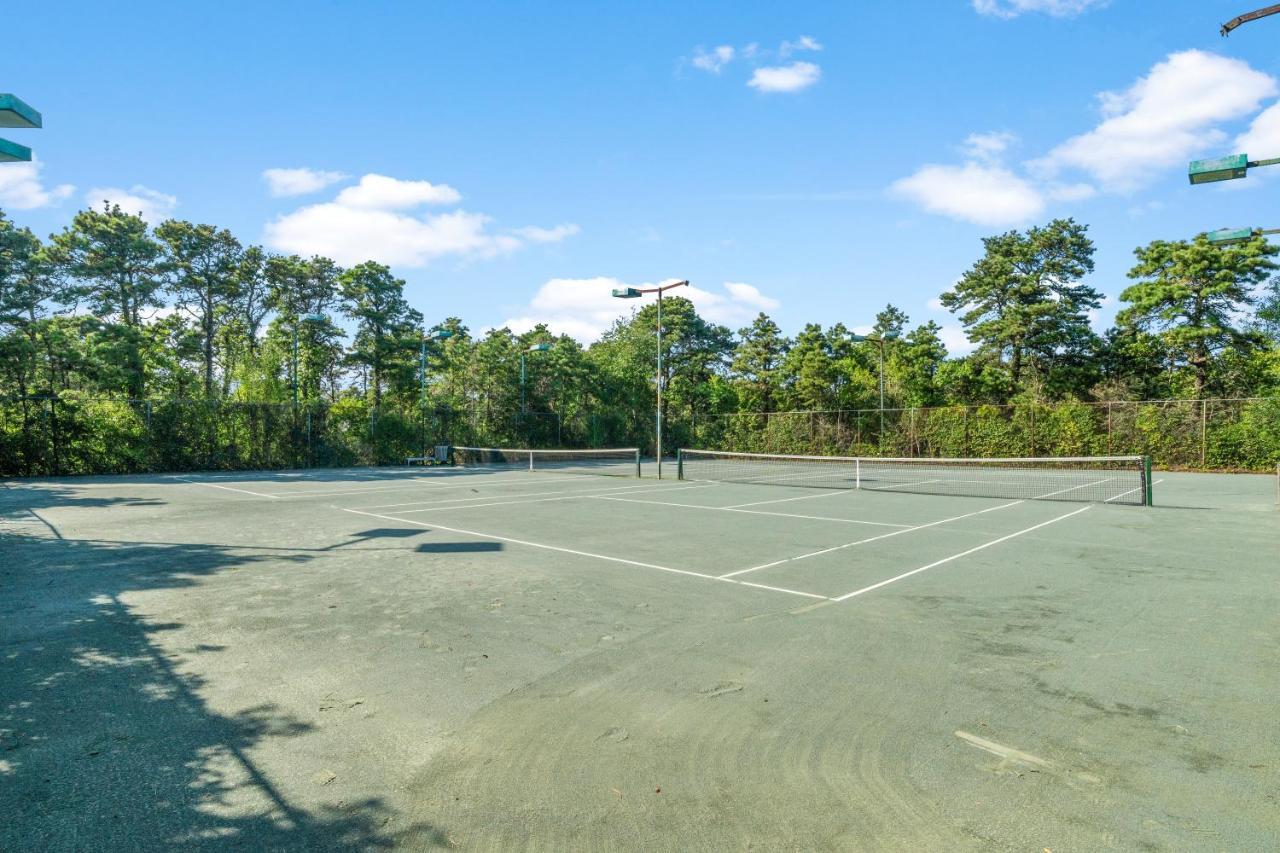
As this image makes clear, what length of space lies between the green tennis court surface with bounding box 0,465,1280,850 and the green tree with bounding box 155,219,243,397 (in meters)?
38.7

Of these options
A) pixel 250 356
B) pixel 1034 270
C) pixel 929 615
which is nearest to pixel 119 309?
pixel 250 356

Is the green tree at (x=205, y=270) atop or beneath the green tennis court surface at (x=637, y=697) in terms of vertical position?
atop

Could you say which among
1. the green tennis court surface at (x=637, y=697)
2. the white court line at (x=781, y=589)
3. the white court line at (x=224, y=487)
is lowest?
the white court line at (x=781, y=589)

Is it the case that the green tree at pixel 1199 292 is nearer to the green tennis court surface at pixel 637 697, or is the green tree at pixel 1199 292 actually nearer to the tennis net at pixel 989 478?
the tennis net at pixel 989 478

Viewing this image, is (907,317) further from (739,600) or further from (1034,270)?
(739,600)

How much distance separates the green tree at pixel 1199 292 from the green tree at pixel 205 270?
54.1m

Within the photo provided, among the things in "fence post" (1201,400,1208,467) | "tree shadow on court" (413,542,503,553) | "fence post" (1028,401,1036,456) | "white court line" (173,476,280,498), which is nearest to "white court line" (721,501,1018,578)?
"tree shadow on court" (413,542,503,553)

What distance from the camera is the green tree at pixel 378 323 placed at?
139 ft

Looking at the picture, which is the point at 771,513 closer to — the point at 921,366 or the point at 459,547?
the point at 459,547

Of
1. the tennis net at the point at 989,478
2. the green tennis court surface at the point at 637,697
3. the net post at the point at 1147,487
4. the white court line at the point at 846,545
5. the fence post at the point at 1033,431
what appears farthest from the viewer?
the fence post at the point at 1033,431

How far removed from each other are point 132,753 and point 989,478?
90.7ft

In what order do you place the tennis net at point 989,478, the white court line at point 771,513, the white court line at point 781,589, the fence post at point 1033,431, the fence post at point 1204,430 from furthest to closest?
the fence post at point 1033,431, the fence post at point 1204,430, the tennis net at point 989,478, the white court line at point 771,513, the white court line at point 781,589

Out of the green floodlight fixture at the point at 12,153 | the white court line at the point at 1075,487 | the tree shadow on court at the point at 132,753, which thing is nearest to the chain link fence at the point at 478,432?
the white court line at the point at 1075,487

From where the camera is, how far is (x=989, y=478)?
26.2 meters
